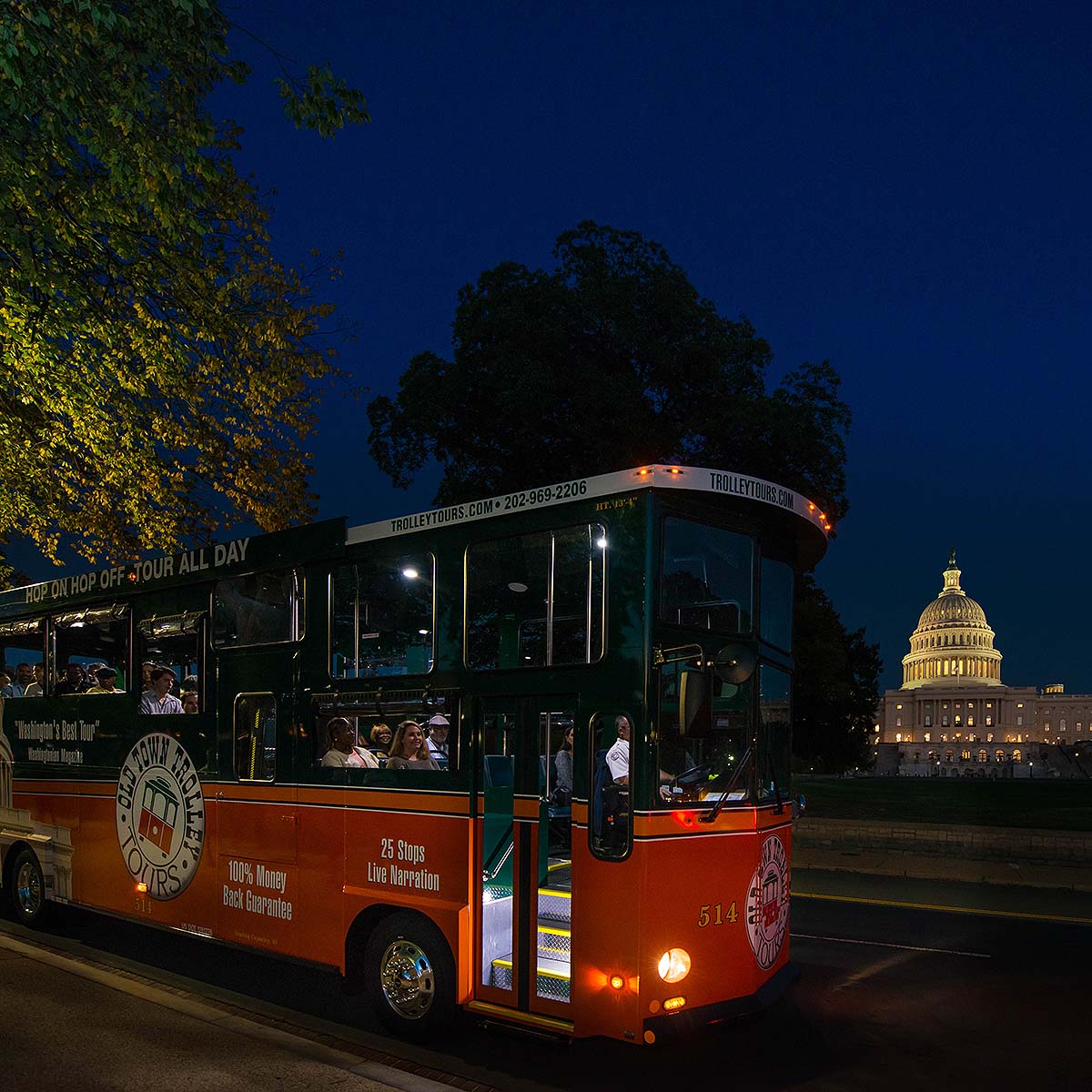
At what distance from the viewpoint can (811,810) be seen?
29297mm

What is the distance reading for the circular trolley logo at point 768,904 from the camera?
7449mm

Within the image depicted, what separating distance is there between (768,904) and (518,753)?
6.47ft

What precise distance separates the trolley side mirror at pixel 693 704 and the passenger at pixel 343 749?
268 centimetres

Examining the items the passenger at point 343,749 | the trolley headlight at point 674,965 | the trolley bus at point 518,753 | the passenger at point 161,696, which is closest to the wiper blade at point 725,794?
the trolley bus at point 518,753

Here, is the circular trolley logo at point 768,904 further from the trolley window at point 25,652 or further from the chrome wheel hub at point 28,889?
the trolley window at point 25,652

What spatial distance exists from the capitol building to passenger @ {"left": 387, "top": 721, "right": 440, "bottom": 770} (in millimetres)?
165695

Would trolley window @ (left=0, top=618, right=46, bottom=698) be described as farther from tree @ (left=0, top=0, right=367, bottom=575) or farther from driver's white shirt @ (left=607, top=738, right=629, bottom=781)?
driver's white shirt @ (left=607, top=738, right=629, bottom=781)

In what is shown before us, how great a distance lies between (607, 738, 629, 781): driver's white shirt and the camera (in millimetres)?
6906

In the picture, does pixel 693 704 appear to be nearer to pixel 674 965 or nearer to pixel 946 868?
pixel 674 965

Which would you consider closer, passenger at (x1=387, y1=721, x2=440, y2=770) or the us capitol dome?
passenger at (x1=387, y1=721, x2=440, y2=770)

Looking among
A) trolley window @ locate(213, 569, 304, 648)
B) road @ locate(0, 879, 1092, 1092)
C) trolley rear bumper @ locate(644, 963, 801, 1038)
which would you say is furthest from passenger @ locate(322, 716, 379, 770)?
trolley rear bumper @ locate(644, 963, 801, 1038)

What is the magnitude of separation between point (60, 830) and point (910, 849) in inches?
603

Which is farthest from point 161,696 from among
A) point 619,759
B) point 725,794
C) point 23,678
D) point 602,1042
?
point 725,794

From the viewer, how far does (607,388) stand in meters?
25.0
